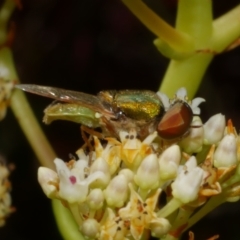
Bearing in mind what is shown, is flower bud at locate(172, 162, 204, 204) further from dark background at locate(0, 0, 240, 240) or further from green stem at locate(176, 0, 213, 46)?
dark background at locate(0, 0, 240, 240)

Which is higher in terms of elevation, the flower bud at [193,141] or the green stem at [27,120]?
the green stem at [27,120]

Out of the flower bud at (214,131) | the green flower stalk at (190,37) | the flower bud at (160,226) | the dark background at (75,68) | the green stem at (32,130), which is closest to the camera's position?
the flower bud at (160,226)

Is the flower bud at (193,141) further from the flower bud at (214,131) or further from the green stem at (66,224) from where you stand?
the green stem at (66,224)

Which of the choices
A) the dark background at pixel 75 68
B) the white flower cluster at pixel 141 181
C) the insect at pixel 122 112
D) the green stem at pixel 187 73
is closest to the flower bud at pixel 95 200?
the white flower cluster at pixel 141 181

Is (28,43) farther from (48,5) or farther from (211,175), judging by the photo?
(211,175)

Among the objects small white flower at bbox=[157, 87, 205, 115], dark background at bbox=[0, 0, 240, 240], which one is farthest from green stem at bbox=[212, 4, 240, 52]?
dark background at bbox=[0, 0, 240, 240]

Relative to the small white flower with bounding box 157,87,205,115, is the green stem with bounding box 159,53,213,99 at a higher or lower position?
higher
